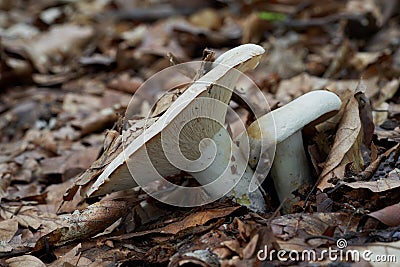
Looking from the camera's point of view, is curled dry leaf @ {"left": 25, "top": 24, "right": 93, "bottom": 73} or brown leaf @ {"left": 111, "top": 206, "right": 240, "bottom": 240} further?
curled dry leaf @ {"left": 25, "top": 24, "right": 93, "bottom": 73}

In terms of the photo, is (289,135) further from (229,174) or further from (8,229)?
(8,229)

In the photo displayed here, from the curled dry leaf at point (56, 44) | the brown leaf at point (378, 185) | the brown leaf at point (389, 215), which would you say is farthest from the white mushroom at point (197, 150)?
the curled dry leaf at point (56, 44)

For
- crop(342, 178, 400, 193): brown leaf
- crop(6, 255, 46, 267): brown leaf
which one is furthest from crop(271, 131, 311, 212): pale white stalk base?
crop(6, 255, 46, 267): brown leaf

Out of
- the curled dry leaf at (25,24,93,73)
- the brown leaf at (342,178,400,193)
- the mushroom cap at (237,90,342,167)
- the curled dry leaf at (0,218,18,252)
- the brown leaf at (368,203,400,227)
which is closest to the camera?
the brown leaf at (368,203,400,227)

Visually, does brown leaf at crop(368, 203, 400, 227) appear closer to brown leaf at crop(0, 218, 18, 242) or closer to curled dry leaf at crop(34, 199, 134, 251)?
curled dry leaf at crop(34, 199, 134, 251)

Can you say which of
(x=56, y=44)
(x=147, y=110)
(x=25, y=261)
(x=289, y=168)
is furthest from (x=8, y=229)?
(x=56, y=44)
